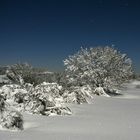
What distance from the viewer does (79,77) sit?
1531 inches

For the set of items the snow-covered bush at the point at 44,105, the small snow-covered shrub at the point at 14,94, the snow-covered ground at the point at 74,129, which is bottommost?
the snow-covered ground at the point at 74,129

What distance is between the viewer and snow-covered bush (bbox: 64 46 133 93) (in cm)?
3819

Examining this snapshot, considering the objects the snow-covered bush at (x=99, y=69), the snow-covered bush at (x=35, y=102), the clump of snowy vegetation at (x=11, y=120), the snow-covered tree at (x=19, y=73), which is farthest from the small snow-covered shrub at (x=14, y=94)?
the snow-covered bush at (x=99, y=69)

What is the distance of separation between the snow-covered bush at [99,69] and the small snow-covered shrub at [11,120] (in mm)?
25494

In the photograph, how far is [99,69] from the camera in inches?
1516

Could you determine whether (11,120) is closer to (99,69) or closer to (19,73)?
(19,73)

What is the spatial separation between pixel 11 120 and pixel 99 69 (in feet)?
90.4

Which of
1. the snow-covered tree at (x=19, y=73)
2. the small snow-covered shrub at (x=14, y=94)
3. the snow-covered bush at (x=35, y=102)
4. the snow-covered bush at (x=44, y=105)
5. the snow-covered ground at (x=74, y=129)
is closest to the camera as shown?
the snow-covered ground at (x=74, y=129)

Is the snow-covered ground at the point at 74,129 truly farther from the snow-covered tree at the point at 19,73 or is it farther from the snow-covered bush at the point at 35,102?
the snow-covered tree at the point at 19,73

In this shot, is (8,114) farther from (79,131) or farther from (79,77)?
(79,77)

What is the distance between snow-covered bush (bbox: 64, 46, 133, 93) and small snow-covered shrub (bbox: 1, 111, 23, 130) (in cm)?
2549

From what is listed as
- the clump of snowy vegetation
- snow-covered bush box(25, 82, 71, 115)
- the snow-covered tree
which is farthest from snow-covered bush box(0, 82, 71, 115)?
the snow-covered tree

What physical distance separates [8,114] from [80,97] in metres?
12.1

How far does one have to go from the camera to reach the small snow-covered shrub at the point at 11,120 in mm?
11469
